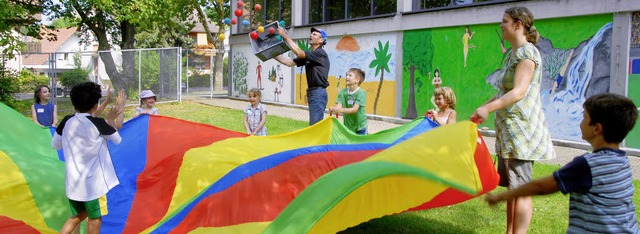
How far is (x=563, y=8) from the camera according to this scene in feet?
33.6

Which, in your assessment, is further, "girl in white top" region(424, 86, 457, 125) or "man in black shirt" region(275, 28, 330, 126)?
"man in black shirt" region(275, 28, 330, 126)

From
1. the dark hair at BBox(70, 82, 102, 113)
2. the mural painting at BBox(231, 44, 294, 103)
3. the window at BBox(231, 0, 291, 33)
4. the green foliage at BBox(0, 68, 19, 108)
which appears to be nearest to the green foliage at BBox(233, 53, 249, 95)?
the mural painting at BBox(231, 44, 294, 103)

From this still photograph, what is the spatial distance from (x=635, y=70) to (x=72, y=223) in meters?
8.85

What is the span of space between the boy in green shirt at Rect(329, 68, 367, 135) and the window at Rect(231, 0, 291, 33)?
1330 centimetres

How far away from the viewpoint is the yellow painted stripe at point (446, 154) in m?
2.57

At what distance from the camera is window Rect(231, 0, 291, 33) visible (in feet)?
65.0

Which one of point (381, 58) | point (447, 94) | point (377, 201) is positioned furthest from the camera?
point (381, 58)

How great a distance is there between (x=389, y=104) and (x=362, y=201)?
11504 millimetres

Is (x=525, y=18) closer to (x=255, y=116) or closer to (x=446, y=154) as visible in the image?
(x=446, y=154)

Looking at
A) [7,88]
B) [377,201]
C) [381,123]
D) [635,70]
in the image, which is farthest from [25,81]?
[377,201]

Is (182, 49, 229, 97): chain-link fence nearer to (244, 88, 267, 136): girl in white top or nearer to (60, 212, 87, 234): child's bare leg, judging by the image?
(244, 88, 267, 136): girl in white top

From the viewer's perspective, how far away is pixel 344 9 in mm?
16578

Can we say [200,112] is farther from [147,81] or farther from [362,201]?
[362,201]

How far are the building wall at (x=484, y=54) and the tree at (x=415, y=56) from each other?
0.02 metres
